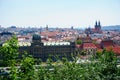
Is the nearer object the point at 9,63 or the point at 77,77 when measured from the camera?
the point at 77,77

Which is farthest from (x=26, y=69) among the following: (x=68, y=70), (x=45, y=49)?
(x=45, y=49)

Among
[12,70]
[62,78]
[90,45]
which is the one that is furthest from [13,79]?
[90,45]

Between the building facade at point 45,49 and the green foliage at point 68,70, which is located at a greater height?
the green foliage at point 68,70

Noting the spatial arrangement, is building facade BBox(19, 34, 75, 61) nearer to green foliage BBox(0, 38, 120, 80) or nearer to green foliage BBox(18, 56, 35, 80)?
green foliage BBox(18, 56, 35, 80)

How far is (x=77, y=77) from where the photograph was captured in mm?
8203

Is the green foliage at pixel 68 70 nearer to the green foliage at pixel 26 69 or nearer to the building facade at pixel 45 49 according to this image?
the green foliage at pixel 26 69

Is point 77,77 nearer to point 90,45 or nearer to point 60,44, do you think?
point 60,44

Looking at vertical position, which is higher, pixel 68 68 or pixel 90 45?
pixel 68 68

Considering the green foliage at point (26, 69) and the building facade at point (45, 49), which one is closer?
the green foliage at point (26, 69)

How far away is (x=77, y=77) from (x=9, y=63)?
2620mm

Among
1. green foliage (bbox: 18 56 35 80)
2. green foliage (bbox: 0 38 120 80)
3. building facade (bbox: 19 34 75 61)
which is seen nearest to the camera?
green foliage (bbox: 0 38 120 80)

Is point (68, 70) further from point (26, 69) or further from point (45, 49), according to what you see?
point (45, 49)

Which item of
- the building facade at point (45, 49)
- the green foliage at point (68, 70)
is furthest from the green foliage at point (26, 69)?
the building facade at point (45, 49)

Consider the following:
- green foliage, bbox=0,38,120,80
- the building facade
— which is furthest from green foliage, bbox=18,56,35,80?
the building facade
